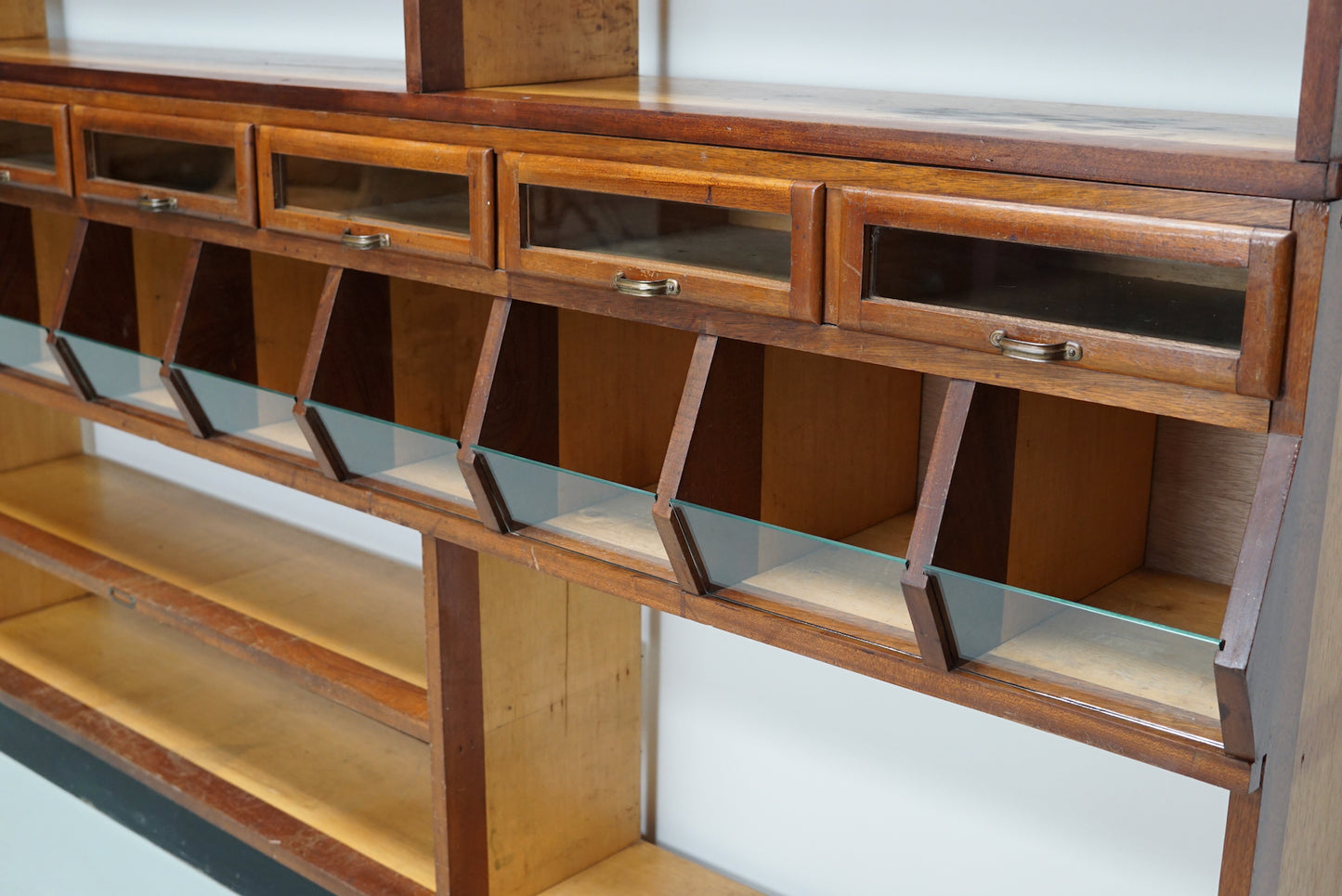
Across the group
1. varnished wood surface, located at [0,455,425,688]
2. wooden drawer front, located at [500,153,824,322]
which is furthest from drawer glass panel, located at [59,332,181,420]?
wooden drawer front, located at [500,153,824,322]

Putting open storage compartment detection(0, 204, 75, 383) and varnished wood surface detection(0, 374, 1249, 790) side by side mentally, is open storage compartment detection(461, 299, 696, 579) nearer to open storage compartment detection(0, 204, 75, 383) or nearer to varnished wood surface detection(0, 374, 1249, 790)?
varnished wood surface detection(0, 374, 1249, 790)

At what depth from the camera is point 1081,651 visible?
4.43ft

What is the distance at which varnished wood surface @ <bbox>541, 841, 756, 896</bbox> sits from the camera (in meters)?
2.34

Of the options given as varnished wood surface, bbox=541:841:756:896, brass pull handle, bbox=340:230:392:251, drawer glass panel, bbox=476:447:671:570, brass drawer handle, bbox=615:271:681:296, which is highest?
brass pull handle, bbox=340:230:392:251

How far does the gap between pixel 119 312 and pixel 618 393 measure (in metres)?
1.11

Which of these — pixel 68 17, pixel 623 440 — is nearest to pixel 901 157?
pixel 623 440

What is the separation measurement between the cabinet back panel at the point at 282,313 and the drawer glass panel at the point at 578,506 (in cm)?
75

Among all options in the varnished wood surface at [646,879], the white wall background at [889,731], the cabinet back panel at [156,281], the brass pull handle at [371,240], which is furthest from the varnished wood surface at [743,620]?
the varnished wood surface at [646,879]

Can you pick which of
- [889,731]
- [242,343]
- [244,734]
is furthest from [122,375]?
[889,731]

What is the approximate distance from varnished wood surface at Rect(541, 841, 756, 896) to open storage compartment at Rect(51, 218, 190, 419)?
3.46ft

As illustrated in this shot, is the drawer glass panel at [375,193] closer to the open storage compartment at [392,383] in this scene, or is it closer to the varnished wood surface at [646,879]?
the open storage compartment at [392,383]

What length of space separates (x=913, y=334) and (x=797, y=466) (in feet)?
1.23

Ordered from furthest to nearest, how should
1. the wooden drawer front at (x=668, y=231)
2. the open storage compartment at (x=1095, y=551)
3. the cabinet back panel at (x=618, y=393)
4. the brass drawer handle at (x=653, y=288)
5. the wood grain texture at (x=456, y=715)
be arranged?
the wood grain texture at (x=456, y=715) → the cabinet back panel at (x=618, y=393) → the brass drawer handle at (x=653, y=288) → the wooden drawer front at (x=668, y=231) → the open storage compartment at (x=1095, y=551)

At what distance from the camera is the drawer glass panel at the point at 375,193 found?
1821 mm
